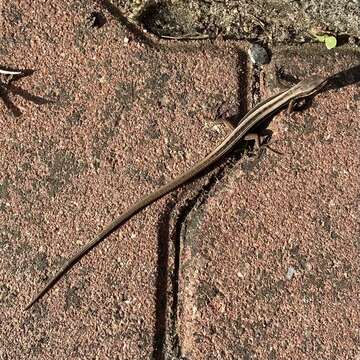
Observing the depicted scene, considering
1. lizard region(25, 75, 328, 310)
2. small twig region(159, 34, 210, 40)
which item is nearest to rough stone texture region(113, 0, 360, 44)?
small twig region(159, 34, 210, 40)

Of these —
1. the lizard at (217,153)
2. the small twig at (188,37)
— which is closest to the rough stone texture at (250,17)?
the small twig at (188,37)

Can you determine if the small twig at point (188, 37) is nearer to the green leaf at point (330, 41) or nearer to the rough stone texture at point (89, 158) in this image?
the rough stone texture at point (89, 158)

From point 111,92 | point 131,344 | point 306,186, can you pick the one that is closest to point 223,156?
point 306,186

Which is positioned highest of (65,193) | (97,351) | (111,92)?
(111,92)

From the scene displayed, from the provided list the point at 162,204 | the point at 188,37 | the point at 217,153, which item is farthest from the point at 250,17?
the point at 162,204

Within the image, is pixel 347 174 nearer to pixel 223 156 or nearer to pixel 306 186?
pixel 306 186

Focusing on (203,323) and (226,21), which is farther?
(226,21)
